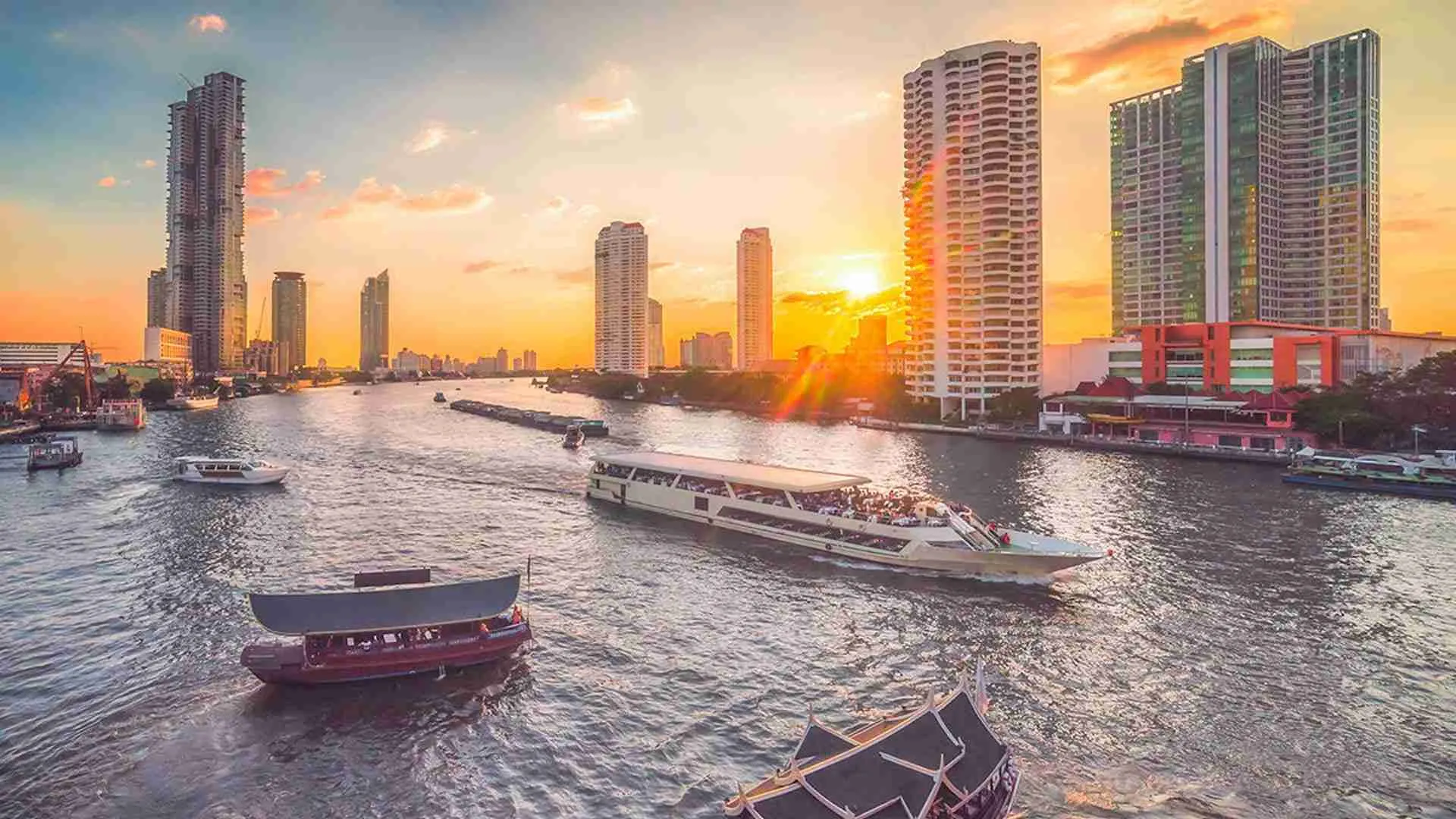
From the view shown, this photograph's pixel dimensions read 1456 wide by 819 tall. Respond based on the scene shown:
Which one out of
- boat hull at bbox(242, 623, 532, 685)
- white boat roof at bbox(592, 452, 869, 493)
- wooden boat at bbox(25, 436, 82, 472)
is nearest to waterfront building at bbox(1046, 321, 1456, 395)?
white boat roof at bbox(592, 452, 869, 493)

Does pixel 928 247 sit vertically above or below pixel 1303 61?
below

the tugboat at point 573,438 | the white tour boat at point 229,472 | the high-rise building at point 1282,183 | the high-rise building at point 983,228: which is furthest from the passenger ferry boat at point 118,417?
the high-rise building at point 1282,183

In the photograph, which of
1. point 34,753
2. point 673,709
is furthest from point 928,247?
point 34,753

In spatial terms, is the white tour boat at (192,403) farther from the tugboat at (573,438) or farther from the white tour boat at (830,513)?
the white tour boat at (830,513)

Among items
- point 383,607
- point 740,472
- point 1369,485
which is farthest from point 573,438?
point 1369,485

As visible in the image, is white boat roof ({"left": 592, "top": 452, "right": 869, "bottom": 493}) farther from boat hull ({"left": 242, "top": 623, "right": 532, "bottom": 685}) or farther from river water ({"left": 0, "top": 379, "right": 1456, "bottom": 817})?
boat hull ({"left": 242, "top": 623, "right": 532, "bottom": 685})

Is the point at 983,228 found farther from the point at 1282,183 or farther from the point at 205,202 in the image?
the point at 205,202

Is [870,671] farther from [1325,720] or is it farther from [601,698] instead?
[1325,720]
